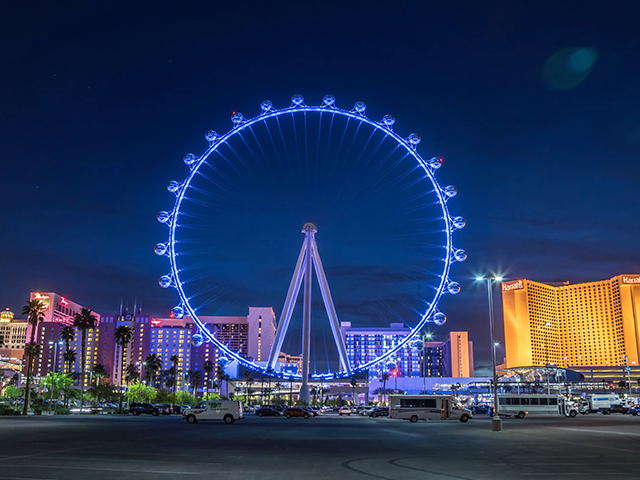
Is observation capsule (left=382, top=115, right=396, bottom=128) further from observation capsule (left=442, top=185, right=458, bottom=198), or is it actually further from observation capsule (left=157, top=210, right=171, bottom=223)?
observation capsule (left=157, top=210, right=171, bottom=223)

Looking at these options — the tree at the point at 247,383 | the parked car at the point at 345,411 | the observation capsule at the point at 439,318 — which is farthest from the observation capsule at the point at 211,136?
the tree at the point at 247,383

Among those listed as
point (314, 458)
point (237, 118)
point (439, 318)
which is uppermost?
point (237, 118)

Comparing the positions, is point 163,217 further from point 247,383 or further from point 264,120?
point 247,383

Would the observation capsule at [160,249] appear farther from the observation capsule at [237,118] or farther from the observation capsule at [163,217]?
the observation capsule at [237,118]

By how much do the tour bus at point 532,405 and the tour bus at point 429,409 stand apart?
406 inches

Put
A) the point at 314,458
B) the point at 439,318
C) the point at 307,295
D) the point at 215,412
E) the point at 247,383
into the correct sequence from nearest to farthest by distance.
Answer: the point at 314,458, the point at 215,412, the point at 439,318, the point at 307,295, the point at 247,383

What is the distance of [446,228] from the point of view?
6059 cm

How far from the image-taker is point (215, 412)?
5003 centimetres

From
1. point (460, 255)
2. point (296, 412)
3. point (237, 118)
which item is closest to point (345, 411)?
point (296, 412)

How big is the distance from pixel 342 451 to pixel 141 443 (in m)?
8.83

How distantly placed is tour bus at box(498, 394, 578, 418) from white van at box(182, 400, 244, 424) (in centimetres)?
2931

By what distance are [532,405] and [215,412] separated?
35.6 metres

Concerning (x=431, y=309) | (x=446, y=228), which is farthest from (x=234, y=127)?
(x=431, y=309)

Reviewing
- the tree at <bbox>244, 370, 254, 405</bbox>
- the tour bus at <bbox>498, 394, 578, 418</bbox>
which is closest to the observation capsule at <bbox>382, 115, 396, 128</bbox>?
the tour bus at <bbox>498, 394, 578, 418</bbox>
